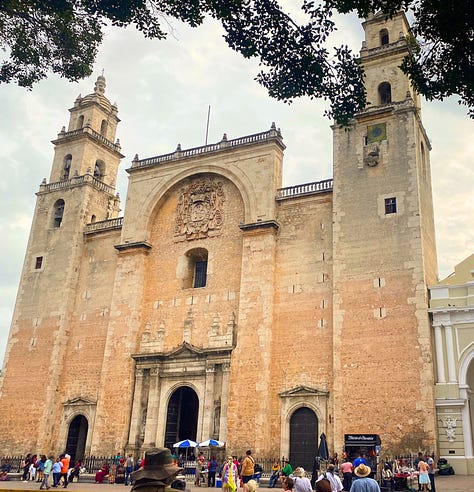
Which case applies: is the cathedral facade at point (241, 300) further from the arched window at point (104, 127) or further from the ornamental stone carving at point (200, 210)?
the arched window at point (104, 127)

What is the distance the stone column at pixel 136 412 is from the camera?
26828 millimetres

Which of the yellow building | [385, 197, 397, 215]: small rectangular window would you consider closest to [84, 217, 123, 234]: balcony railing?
[385, 197, 397, 215]: small rectangular window

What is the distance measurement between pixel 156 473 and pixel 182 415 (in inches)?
969

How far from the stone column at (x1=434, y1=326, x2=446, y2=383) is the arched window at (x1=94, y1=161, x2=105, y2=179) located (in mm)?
23116

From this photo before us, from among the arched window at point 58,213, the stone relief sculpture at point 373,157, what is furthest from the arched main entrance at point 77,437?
the stone relief sculpture at point 373,157

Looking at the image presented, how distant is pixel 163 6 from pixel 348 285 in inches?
634

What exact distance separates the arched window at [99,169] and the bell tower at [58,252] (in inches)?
2.5

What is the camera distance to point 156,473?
4.35 metres

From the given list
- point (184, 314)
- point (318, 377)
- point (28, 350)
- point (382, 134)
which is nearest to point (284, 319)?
point (318, 377)

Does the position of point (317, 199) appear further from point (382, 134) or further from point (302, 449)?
point (302, 449)

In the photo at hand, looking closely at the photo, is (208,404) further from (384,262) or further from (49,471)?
(384,262)

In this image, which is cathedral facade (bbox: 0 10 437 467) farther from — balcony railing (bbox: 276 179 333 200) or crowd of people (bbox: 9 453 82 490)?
crowd of people (bbox: 9 453 82 490)

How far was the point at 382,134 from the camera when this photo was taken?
1048 inches

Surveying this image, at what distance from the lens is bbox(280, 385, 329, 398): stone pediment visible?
79.2 feet
